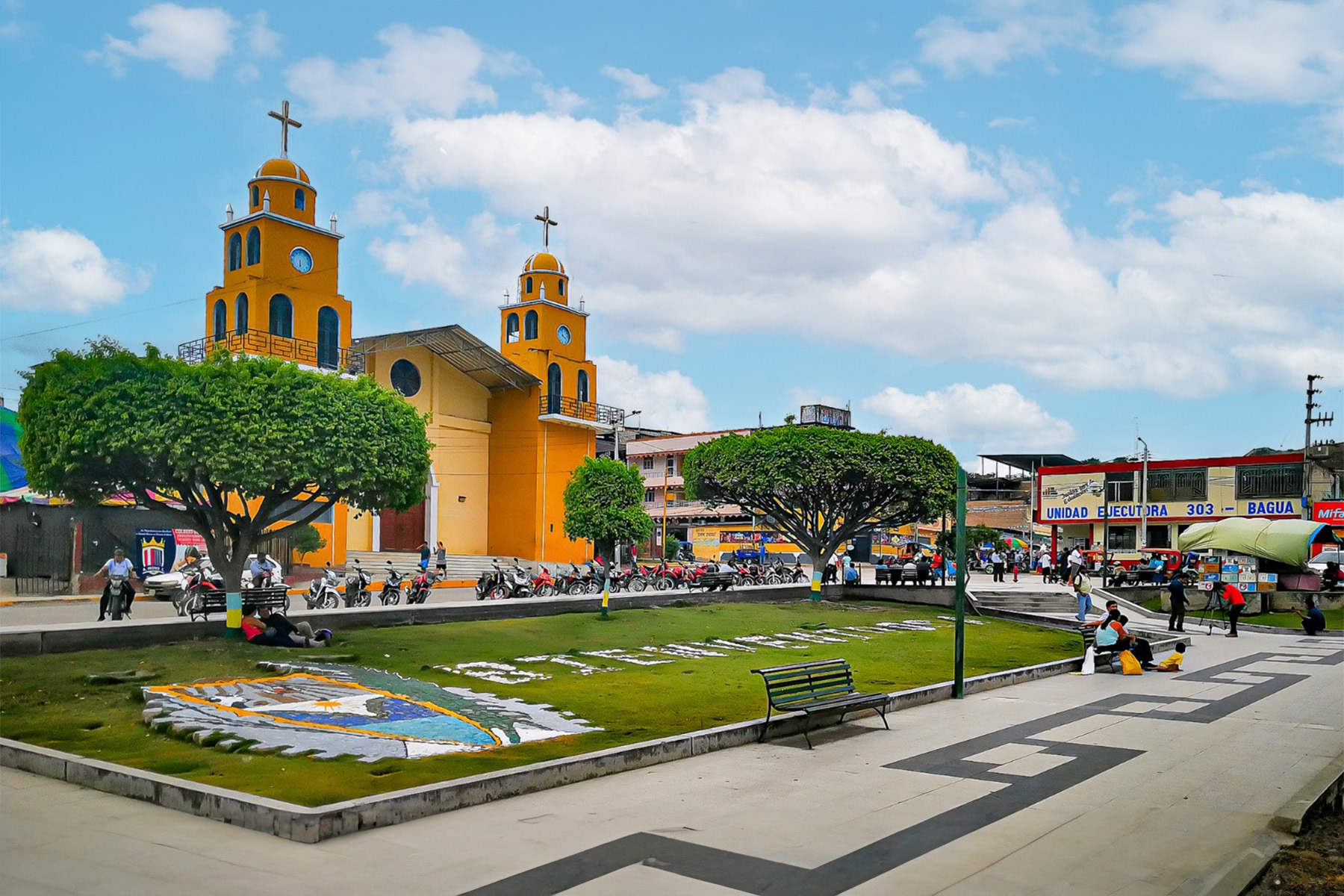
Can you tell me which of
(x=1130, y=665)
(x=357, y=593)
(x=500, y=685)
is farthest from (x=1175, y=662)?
(x=357, y=593)

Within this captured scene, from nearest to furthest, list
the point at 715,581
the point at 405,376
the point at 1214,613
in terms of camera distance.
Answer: the point at 1214,613
the point at 715,581
the point at 405,376

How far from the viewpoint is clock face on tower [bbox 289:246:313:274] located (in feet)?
123

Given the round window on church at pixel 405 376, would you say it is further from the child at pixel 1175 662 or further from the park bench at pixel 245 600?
the child at pixel 1175 662

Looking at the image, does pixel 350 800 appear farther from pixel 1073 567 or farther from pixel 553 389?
pixel 553 389

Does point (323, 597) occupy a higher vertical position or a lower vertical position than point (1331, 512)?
lower

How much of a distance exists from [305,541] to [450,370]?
12.7 m

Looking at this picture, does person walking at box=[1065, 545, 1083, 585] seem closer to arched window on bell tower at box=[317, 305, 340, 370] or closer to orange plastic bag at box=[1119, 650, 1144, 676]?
orange plastic bag at box=[1119, 650, 1144, 676]

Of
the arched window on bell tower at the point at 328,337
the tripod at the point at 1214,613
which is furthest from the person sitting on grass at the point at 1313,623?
the arched window on bell tower at the point at 328,337

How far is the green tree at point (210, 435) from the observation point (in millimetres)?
16344

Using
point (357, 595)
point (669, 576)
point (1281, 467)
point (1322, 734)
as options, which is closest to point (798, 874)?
point (1322, 734)

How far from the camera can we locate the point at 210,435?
1662 centimetres

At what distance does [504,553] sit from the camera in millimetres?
48219

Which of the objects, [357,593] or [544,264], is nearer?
[357,593]

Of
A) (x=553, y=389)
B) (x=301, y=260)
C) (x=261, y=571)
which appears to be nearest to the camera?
(x=261, y=571)
